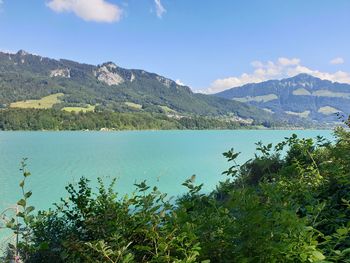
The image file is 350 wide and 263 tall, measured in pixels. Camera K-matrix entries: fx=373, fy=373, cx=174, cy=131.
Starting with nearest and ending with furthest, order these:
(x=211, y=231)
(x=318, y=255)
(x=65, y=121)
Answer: (x=318, y=255)
(x=211, y=231)
(x=65, y=121)

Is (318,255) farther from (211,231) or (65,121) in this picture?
(65,121)

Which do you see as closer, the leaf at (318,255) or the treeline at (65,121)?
the leaf at (318,255)

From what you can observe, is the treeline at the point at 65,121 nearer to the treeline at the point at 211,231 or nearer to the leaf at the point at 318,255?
the treeline at the point at 211,231

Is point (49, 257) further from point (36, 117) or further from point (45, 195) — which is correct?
point (36, 117)

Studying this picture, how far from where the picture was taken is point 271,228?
2199mm

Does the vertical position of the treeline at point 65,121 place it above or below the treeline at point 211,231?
above

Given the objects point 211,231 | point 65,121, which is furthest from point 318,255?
point 65,121

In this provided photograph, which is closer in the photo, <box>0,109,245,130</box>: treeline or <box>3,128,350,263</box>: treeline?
<box>3,128,350,263</box>: treeline

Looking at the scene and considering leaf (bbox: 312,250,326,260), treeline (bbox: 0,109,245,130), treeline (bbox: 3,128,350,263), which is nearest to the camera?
leaf (bbox: 312,250,326,260)

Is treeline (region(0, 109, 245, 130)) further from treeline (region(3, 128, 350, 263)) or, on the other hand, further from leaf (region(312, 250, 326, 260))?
leaf (region(312, 250, 326, 260))

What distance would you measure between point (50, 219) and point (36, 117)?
17155cm

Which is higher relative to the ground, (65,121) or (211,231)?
(65,121)

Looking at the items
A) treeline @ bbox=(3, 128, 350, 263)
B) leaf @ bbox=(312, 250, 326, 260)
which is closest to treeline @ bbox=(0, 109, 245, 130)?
treeline @ bbox=(3, 128, 350, 263)

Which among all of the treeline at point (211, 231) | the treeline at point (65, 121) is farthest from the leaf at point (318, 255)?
the treeline at point (65, 121)
